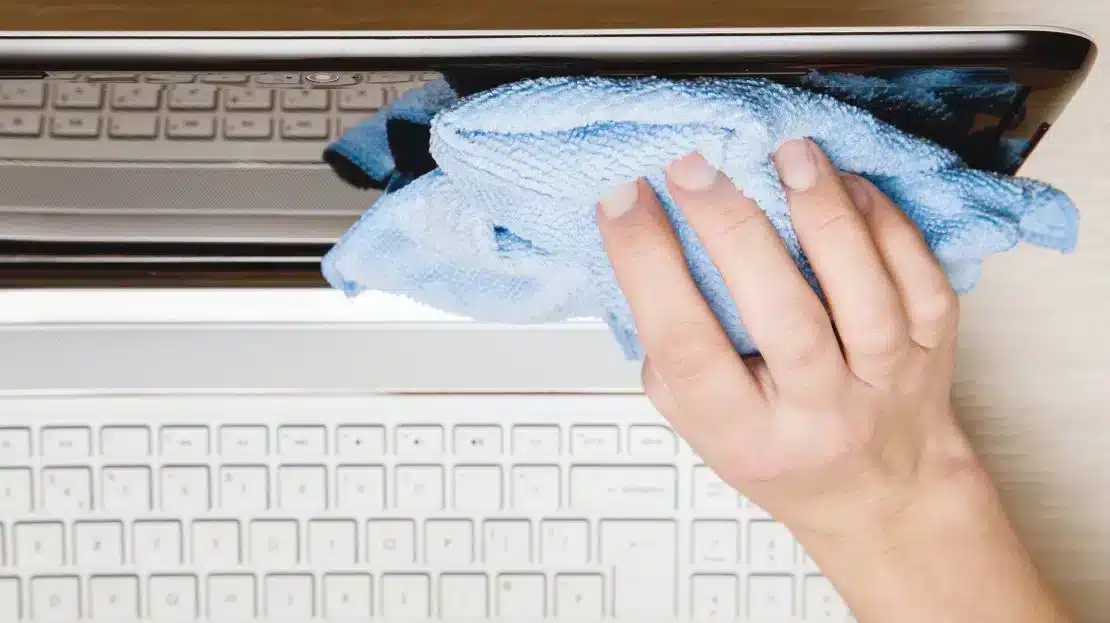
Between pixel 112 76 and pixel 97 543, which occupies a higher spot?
pixel 112 76

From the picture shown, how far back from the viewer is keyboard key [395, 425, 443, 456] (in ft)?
1.26

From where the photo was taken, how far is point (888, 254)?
0.26 metres

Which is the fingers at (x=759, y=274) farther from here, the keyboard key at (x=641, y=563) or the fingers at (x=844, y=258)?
the keyboard key at (x=641, y=563)

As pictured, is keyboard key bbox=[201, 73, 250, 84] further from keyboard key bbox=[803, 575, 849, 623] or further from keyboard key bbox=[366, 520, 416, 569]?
keyboard key bbox=[803, 575, 849, 623]

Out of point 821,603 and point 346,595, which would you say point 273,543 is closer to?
point 346,595

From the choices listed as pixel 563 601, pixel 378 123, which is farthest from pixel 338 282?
pixel 563 601

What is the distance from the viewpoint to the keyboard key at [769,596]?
389 millimetres

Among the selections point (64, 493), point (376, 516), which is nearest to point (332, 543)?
point (376, 516)

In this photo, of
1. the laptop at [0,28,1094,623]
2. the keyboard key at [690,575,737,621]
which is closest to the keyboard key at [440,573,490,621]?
the laptop at [0,28,1094,623]

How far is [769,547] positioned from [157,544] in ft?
0.96

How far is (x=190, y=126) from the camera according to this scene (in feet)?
0.93

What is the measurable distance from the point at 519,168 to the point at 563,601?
0.79ft

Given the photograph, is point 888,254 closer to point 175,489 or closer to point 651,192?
point 651,192

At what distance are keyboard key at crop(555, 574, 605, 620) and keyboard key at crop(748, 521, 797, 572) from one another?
75mm
